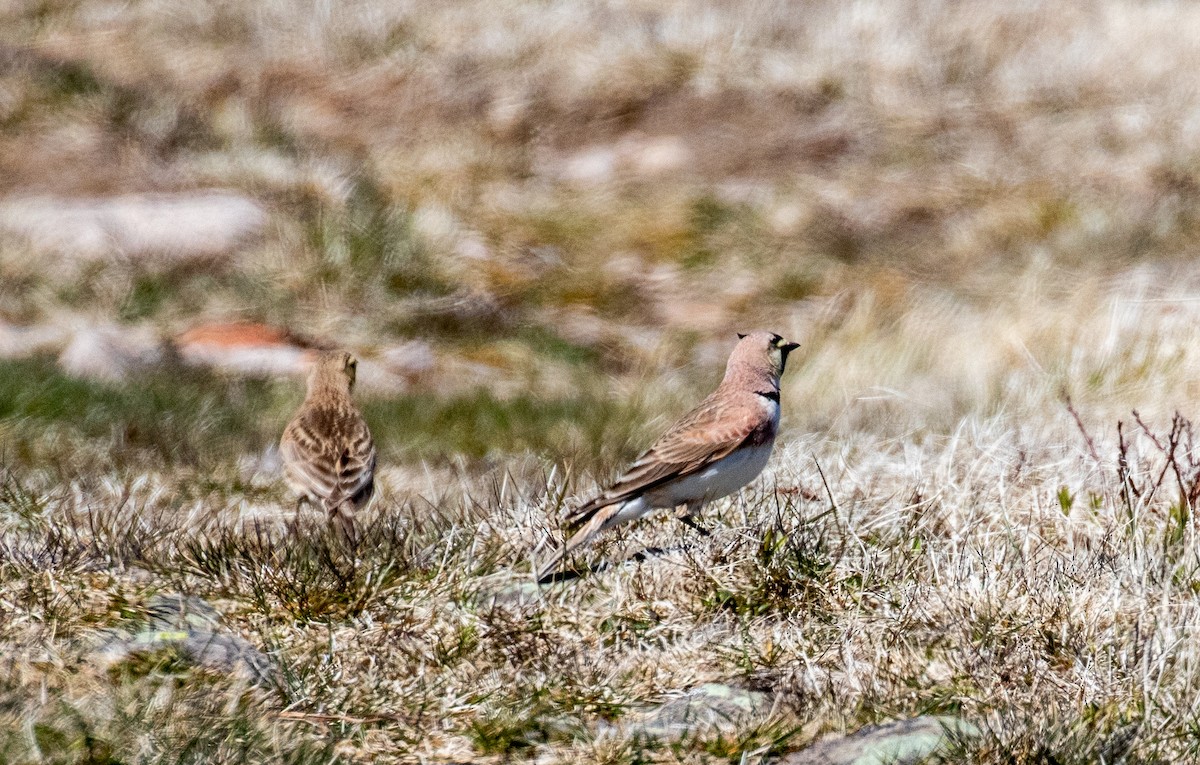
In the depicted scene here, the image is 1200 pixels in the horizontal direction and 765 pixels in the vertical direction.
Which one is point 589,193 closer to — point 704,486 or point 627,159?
point 627,159

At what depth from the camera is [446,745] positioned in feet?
14.6

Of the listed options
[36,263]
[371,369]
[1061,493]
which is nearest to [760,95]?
[371,369]

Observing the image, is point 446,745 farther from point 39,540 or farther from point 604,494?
point 39,540

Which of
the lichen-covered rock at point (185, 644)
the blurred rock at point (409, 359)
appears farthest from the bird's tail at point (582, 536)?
the blurred rock at point (409, 359)

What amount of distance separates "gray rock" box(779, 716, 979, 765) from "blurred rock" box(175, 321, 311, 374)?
6.27m

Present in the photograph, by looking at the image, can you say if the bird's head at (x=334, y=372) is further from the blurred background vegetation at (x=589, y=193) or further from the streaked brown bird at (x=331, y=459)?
the blurred background vegetation at (x=589, y=193)

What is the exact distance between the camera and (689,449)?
549 cm

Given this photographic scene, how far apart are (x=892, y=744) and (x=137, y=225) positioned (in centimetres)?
898

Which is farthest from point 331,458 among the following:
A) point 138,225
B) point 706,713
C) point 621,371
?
point 138,225

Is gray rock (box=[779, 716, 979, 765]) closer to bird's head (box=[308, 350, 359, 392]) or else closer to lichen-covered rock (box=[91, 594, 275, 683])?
lichen-covered rock (box=[91, 594, 275, 683])

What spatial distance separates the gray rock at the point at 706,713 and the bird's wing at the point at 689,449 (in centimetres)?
89

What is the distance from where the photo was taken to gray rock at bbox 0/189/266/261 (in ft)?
37.9

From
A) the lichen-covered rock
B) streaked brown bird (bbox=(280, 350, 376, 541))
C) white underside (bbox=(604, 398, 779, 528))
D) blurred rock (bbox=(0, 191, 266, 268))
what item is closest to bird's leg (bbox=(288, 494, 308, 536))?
streaked brown bird (bbox=(280, 350, 376, 541))

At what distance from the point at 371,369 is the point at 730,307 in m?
2.67
